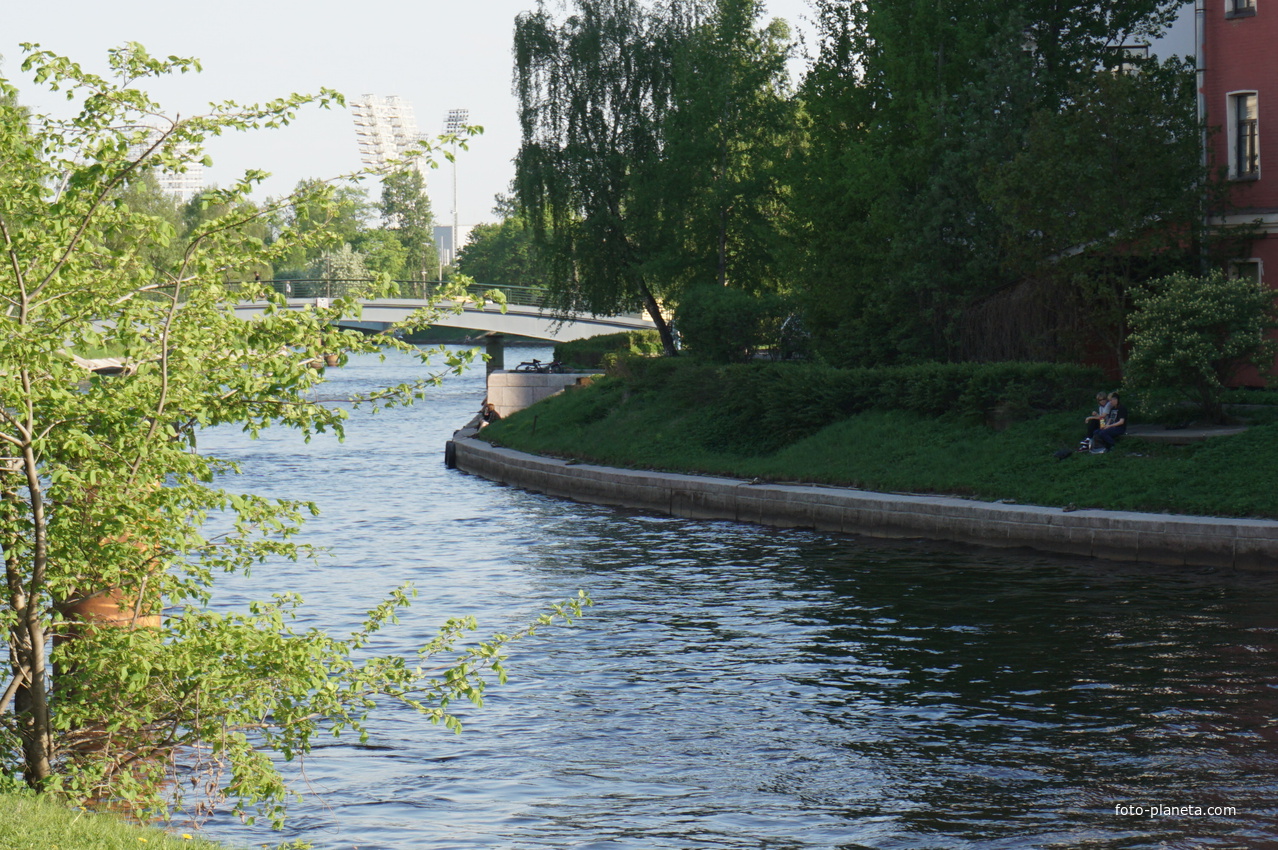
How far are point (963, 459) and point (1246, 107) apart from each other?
33.7ft

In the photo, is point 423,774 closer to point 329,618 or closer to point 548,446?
point 329,618

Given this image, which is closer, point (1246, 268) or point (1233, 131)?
point (1246, 268)

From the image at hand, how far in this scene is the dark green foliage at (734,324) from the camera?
3584 centimetres

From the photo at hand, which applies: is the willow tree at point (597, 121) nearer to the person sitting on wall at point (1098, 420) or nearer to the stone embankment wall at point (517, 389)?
the stone embankment wall at point (517, 389)

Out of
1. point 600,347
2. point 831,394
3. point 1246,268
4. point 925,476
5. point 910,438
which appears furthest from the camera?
point 600,347

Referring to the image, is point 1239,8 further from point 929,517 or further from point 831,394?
point 929,517

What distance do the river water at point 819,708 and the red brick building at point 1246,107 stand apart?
11.3 metres

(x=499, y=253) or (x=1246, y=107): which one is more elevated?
(x=499, y=253)

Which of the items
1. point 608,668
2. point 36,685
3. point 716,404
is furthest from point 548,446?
point 36,685

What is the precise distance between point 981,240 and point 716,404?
7.15 metres

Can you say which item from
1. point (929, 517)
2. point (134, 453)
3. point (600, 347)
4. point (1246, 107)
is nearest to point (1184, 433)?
point (929, 517)

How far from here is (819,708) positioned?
13.1 m

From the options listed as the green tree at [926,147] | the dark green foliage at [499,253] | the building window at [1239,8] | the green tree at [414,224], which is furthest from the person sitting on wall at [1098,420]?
the green tree at [414,224]

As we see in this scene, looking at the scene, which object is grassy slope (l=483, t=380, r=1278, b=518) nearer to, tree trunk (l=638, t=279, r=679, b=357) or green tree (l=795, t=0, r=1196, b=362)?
green tree (l=795, t=0, r=1196, b=362)
